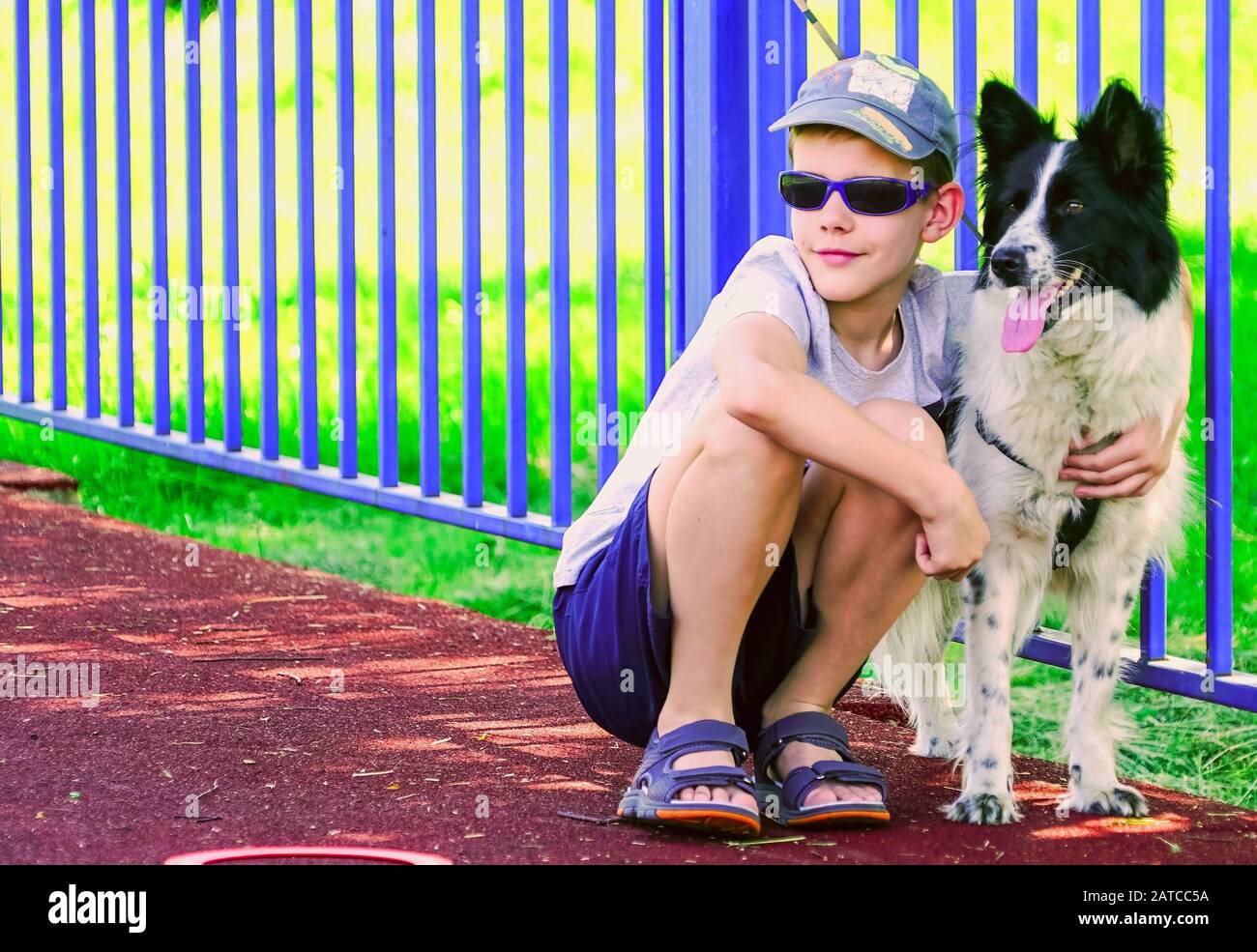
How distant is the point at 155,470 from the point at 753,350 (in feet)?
13.4

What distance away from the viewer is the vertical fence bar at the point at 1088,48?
300 cm

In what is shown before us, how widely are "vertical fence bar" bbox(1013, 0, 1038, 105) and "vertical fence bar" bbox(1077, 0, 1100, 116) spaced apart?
0.09 metres

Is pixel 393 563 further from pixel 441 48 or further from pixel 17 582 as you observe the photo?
pixel 441 48

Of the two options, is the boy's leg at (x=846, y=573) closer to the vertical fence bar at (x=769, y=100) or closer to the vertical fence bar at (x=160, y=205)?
the vertical fence bar at (x=769, y=100)

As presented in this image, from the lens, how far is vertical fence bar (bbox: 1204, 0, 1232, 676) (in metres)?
2.88

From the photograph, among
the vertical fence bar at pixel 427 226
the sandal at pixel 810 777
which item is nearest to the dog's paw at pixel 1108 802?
the sandal at pixel 810 777

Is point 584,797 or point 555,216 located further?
point 555,216

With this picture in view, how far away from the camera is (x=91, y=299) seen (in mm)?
5137

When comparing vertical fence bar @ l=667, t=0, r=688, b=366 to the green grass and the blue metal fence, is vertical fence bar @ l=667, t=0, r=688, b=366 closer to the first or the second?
the blue metal fence

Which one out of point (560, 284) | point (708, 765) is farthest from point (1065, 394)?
point (560, 284)

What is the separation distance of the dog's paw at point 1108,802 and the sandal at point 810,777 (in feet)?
1.15

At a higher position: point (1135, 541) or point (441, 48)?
point (441, 48)

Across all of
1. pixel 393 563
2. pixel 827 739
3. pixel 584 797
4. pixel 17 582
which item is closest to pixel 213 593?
pixel 17 582

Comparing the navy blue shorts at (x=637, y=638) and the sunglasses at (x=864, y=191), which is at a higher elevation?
the sunglasses at (x=864, y=191)
